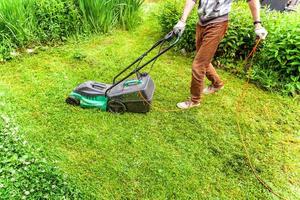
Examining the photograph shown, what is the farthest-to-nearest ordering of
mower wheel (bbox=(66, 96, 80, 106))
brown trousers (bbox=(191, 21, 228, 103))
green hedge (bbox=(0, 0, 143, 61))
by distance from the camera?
green hedge (bbox=(0, 0, 143, 61)) < mower wheel (bbox=(66, 96, 80, 106)) < brown trousers (bbox=(191, 21, 228, 103))

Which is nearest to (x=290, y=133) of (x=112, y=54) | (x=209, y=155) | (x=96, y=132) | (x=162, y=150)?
(x=209, y=155)

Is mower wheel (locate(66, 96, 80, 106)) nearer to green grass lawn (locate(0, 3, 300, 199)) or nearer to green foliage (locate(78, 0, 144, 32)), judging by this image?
green grass lawn (locate(0, 3, 300, 199))

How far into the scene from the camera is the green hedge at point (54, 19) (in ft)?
13.7

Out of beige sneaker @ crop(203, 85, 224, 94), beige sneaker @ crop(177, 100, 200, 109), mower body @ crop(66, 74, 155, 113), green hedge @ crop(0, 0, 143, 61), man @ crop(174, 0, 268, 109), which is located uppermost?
man @ crop(174, 0, 268, 109)

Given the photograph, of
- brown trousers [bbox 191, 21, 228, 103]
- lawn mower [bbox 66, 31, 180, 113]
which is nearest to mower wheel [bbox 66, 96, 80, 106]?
lawn mower [bbox 66, 31, 180, 113]

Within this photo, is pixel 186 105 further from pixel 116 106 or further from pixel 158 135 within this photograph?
pixel 116 106

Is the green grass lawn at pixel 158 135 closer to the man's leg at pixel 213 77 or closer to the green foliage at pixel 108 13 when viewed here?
the man's leg at pixel 213 77

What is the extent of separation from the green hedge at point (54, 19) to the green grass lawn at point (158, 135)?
11.4 inches

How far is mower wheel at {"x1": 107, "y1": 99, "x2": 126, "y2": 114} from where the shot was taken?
3.32m

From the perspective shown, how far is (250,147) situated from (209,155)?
1.42 feet

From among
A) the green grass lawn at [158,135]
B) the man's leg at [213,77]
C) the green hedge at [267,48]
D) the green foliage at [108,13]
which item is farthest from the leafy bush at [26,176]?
the green hedge at [267,48]

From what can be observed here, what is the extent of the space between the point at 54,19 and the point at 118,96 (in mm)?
1919

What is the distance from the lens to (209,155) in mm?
3039

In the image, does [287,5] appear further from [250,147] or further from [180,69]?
[250,147]
